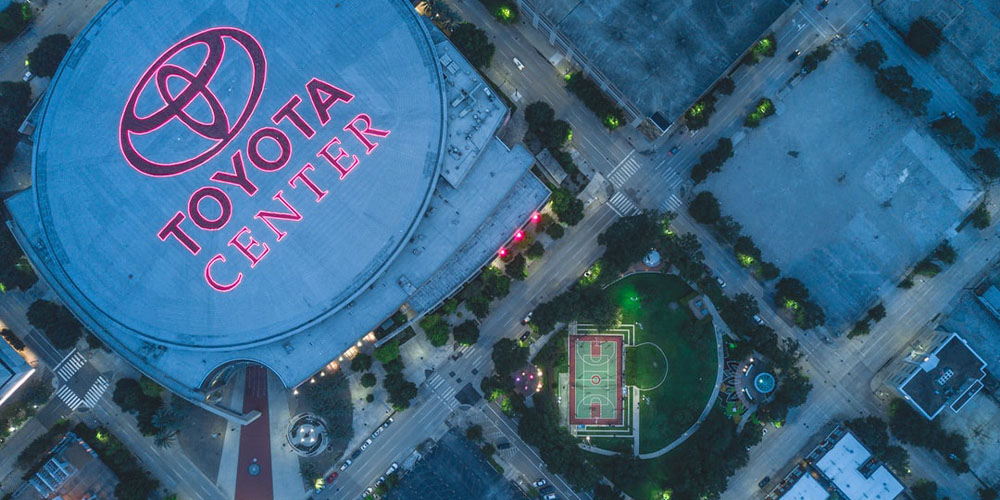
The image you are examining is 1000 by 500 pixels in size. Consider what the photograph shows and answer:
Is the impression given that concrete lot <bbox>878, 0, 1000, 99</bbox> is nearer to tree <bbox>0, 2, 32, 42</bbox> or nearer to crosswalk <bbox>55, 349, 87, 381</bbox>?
tree <bbox>0, 2, 32, 42</bbox>

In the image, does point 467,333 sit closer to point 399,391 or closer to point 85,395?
point 399,391

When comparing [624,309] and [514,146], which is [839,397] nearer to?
[624,309]

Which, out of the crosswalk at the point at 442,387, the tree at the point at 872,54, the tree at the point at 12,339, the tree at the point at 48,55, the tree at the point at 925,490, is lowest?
the tree at the point at 925,490

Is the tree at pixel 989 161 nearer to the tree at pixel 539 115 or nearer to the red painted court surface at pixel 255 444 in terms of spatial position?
the tree at pixel 539 115

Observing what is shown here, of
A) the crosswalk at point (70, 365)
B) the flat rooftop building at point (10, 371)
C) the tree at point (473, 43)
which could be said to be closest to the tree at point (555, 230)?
the tree at point (473, 43)

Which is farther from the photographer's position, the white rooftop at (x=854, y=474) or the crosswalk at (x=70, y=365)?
the crosswalk at (x=70, y=365)

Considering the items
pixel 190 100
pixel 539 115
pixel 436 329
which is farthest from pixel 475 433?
pixel 190 100
